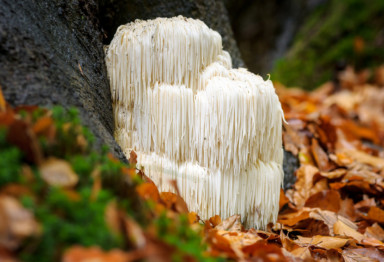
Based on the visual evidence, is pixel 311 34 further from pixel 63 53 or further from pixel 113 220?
pixel 113 220

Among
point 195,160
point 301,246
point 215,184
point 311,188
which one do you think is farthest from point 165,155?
point 311,188

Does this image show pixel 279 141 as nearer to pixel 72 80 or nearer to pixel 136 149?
pixel 136 149

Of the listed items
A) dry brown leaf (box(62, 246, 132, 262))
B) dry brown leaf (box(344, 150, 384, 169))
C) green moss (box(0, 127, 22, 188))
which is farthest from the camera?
dry brown leaf (box(344, 150, 384, 169))

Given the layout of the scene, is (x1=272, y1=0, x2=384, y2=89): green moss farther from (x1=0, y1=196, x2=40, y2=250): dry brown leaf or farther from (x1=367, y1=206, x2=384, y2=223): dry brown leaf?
(x1=0, y1=196, x2=40, y2=250): dry brown leaf

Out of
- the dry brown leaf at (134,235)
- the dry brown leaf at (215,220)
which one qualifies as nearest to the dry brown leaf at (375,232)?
the dry brown leaf at (215,220)

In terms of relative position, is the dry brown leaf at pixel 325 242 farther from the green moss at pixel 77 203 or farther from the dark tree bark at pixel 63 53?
the dark tree bark at pixel 63 53

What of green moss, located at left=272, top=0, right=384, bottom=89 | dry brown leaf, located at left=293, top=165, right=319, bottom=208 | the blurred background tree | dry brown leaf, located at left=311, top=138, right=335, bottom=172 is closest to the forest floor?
dry brown leaf, located at left=293, top=165, right=319, bottom=208
